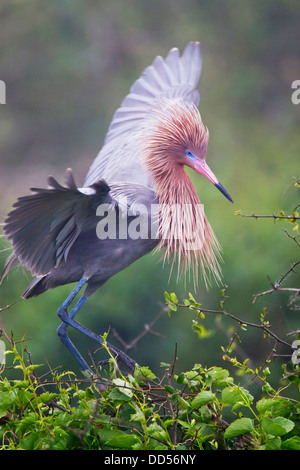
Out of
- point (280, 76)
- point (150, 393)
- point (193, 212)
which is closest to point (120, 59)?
point (280, 76)

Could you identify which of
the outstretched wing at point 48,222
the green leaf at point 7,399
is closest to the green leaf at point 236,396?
the green leaf at point 7,399

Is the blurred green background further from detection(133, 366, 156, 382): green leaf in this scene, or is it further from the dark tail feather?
detection(133, 366, 156, 382): green leaf

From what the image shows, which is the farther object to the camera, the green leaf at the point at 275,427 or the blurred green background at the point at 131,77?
the blurred green background at the point at 131,77

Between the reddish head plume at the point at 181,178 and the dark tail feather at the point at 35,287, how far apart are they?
299 millimetres

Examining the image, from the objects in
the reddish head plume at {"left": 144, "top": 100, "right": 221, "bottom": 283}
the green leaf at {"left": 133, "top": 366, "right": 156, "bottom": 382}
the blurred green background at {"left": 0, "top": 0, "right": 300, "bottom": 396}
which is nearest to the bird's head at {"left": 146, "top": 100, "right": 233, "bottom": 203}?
the reddish head plume at {"left": 144, "top": 100, "right": 221, "bottom": 283}

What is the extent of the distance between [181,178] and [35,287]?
438 millimetres

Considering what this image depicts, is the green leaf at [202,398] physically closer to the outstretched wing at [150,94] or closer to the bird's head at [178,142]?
the bird's head at [178,142]

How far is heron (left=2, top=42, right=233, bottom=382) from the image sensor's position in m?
1.25

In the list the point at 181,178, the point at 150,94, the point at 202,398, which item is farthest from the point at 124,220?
the point at 202,398

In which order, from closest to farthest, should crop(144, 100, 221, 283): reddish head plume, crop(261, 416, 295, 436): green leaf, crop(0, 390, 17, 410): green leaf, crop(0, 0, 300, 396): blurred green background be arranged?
crop(261, 416, 295, 436): green leaf, crop(0, 390, 17, 410): green leaf, crop(144, 100, 221, 283): reddish head plume, crop(0, 0, 300, 396): blurred green background

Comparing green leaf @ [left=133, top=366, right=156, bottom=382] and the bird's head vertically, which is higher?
the bird's head

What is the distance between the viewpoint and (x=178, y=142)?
1507 millimetres

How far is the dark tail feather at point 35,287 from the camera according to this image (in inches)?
58.7

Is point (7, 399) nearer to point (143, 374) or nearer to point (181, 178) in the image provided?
point (143, 374)
